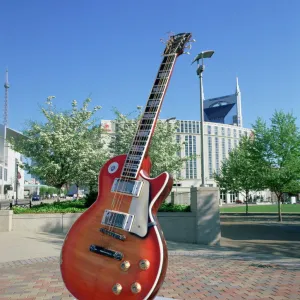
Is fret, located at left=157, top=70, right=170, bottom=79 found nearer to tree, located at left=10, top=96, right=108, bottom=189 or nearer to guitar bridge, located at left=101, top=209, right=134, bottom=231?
guitar bridge, located at left=101, top=209, right=134, bottom=231

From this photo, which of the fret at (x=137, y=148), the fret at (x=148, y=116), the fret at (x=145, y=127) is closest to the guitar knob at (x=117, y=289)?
the fret at (x=137, y=148)

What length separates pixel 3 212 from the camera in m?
12.6

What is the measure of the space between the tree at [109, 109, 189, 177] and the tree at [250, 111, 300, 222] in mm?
5040

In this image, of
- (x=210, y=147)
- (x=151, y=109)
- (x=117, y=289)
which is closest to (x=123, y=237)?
(x=117, y=289)

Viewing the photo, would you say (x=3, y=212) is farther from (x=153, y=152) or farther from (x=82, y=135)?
(x=153, y=152)

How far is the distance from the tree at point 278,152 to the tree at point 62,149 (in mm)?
10037

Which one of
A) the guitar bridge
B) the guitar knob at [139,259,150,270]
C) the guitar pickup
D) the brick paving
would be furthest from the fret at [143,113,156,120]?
the brick paving

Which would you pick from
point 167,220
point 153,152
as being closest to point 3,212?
point 167,220

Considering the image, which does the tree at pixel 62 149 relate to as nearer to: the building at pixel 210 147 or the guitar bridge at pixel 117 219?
the guitar bridge at pixel 117 219

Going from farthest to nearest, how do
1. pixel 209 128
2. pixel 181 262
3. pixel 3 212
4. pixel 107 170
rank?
1. pixel 209 128
2. pixel 3 212
3. pixel 181 262
4. pixel 107 170

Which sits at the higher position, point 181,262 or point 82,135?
point 82,135

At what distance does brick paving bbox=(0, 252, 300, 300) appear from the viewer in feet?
16.6

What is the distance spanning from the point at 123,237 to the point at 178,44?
274 centimetres

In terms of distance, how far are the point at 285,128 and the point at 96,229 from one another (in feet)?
63.4
